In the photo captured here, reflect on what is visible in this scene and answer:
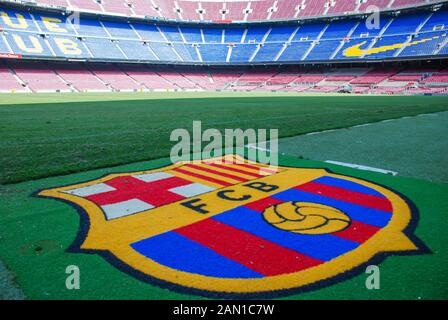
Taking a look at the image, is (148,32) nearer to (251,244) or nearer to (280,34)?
(280,34)

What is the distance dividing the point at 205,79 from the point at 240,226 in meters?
54.0

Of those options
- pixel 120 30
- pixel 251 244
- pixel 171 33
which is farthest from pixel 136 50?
pixel 251 244

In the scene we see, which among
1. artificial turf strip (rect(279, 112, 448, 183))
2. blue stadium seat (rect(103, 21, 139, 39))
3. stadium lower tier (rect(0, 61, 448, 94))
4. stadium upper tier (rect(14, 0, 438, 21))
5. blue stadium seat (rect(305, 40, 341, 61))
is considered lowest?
artificial turf strip (rect(279, 112, 448, 183))

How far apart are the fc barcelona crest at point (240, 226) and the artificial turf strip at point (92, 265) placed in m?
0.12

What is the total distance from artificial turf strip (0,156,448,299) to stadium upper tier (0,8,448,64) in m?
44.2

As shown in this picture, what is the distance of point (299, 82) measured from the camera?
157 feet

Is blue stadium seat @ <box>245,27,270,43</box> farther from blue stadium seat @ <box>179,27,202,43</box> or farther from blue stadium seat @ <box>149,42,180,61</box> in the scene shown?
blue stadium seat @ <box>149,42,180,61</box>

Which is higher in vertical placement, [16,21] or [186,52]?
[16,21]

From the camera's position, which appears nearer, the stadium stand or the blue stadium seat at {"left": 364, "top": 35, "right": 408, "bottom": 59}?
the stadium stand

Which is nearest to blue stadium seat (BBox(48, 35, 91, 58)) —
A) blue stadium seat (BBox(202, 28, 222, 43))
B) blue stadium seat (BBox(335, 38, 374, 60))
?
blue stadium seat (BBox(202, 28, 222, 43))

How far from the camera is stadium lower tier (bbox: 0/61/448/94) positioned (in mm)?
37750

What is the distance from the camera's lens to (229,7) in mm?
63406

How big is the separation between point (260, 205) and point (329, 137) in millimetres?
4944
